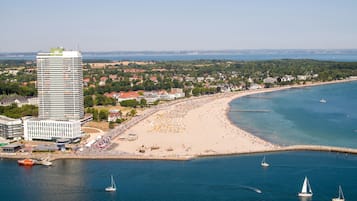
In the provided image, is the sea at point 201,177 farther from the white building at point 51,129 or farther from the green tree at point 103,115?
the green tree at point 103,115

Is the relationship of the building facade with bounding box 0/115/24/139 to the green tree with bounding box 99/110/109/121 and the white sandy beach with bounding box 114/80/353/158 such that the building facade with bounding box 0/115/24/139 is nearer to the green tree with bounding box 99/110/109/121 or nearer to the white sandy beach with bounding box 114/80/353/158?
the white sandy beach with bounding box 114/80/353/158

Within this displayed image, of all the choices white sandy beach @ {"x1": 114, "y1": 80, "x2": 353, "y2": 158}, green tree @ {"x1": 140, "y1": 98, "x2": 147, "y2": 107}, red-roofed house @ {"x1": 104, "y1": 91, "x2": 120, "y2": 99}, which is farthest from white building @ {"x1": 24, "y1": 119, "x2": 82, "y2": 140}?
red-roofed house @ {"x1": 104, "y1": 91, "x2": 120, "y2": 99}

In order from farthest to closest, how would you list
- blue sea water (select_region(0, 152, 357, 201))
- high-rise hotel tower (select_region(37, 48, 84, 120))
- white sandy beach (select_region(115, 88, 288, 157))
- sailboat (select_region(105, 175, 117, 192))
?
high-rise hotel tower (select_region(37, 48, 84, 120)), white sandy beach (select_region(115, 88, 288, 157)), sailboat (select_region(105, 175, 117, 192)), blue sea water (select_region(0, 152, 357, 201))

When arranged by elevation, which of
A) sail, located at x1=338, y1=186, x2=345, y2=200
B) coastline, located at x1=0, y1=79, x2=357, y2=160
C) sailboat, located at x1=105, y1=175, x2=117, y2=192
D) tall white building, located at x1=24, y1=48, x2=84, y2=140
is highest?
tall white building, located at x1=24, y1=48, x2=84, y2=140

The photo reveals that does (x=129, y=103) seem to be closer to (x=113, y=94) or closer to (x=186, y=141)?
(x=113, y=94)

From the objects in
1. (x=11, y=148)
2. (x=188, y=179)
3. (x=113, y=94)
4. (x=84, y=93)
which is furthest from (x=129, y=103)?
(x=188, y=179)

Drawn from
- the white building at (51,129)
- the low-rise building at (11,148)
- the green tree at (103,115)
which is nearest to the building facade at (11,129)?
the white building at (51,129)
